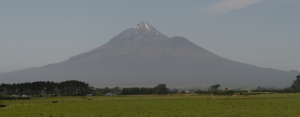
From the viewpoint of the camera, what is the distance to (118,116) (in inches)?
1719

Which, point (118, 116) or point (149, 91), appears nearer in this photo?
point (118, 116)

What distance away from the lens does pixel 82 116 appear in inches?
1735

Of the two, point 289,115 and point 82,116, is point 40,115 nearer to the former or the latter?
point 82,116

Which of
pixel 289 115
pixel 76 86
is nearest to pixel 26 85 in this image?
pixel 76 86

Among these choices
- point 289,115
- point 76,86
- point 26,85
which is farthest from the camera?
point 76,86

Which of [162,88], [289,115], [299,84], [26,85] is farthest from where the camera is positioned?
[299,84]

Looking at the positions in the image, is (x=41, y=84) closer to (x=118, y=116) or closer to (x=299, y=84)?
(x=118, y=116)

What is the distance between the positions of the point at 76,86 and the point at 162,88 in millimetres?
43279

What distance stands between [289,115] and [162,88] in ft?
399

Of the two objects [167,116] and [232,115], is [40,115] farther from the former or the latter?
[232,115]

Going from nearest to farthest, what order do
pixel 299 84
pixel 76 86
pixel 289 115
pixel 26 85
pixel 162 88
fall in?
pixel 289 115 < pixel 26 85 < pixel 76 86 < pixel 162 88 < pixel 299 84

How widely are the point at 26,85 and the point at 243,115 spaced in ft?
370

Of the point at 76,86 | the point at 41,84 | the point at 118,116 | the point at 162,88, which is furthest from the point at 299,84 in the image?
the point at 118,116

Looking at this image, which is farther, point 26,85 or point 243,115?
point 26,85
